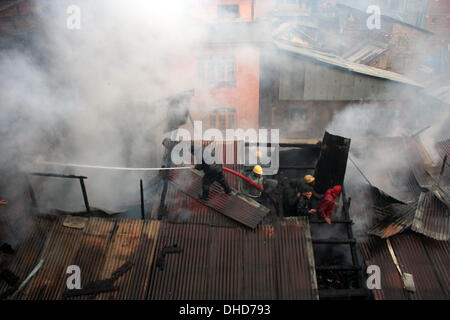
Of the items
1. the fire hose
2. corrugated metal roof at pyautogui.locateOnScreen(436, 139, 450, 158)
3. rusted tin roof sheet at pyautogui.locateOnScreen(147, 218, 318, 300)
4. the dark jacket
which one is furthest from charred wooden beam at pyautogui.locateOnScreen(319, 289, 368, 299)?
corrugated metal roof at pyautogui.locateOnScreen(436, 139, 450, 158)

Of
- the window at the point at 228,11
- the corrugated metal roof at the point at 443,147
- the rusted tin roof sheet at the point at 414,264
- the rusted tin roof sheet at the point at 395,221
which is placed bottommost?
the rusted tin roof sheet at the point at 414,264

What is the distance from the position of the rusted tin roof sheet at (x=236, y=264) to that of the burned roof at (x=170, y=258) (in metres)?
0.01

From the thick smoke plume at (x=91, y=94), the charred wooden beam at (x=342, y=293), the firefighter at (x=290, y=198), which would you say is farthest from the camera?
the thick smoke plume at (x=91, y=94)

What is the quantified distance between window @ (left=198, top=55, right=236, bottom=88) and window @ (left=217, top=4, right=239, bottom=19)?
26.7ft

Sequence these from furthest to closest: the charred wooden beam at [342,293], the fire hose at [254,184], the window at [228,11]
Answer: the window at [228,11], the fire hose at [254,184], the charred wooden beam at [342,293]

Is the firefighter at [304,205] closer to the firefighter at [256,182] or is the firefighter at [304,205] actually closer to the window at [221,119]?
the firefighter at [256,182]

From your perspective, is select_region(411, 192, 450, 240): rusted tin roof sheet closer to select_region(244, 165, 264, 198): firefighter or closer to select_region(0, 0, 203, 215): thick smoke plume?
select_region(244, 165, 264, 198): firefighter

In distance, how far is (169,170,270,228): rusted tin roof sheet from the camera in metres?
5.73

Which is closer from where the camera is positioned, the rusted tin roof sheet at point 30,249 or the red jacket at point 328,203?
the rusted tin roof sheet at point 30,249

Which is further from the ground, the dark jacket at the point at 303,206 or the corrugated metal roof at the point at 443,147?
the dark jacket at the point at 303,206

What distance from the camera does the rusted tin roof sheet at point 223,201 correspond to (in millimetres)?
5734

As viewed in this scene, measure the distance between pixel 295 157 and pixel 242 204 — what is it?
258cm

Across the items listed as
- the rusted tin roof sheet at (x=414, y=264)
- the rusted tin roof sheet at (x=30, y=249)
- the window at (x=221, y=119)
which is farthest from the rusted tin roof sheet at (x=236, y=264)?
the window at (x=221, y=119)

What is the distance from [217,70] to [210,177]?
830cm
